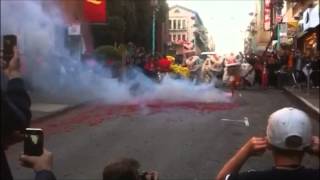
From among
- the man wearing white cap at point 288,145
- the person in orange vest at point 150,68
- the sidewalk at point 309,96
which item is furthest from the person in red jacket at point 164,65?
the man wearing white cap at point 288,145

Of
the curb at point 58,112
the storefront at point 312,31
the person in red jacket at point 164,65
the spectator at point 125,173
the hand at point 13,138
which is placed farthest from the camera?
the person in red jacket at point 164,65

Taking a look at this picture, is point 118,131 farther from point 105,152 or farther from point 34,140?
point 34,140

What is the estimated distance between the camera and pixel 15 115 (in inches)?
108

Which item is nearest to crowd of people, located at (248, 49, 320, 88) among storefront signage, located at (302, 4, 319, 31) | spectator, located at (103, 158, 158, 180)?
storefront signage, located at (302, 4, 319, 31)

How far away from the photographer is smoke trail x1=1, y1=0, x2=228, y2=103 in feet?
63.8

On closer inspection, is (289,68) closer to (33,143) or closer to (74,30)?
(74,30)

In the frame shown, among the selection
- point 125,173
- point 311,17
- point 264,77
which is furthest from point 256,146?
point 264,77

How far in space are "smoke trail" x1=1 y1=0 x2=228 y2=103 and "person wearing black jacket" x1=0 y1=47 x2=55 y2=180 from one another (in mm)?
14382

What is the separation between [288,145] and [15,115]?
1105mm

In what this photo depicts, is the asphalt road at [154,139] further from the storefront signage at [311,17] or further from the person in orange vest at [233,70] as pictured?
the person in orange vest at [233,70]

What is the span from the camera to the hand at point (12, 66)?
2.85 meters

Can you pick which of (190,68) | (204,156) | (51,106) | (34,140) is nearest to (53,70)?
(51,106)

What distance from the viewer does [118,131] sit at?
46.2 feet

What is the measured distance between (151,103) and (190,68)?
1040 centimetres
